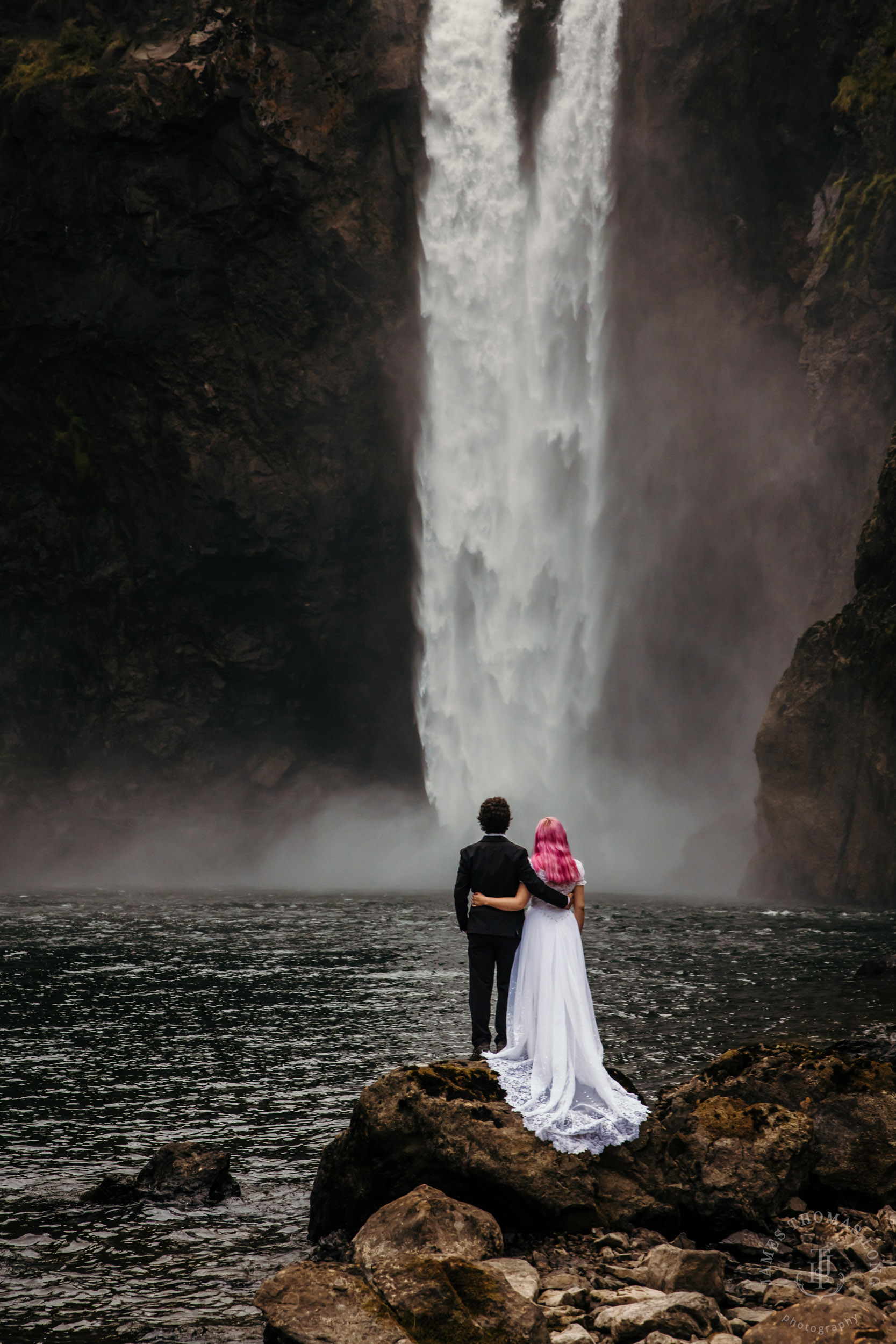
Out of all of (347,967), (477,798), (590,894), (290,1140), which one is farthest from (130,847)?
(290,1140)

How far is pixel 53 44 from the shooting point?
4553 centimetres

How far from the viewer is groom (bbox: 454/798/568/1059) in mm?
9320

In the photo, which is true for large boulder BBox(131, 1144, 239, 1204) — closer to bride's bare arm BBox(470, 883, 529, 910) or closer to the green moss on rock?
bride's bare arm BBox(470, 883, 529, 910)

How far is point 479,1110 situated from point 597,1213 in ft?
3.48

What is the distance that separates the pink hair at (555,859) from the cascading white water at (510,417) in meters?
36.4

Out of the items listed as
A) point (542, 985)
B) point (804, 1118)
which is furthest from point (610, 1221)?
point (804, 1118)

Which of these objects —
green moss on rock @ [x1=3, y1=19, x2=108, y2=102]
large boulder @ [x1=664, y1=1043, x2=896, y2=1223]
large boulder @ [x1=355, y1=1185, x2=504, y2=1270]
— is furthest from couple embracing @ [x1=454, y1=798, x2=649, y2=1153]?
green moss on rock @ [x1=3, y1=19, x2=108, y2=102]

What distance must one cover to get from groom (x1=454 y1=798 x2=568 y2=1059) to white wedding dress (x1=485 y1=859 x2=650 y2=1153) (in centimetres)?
35

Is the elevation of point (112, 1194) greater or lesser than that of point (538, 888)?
lesser

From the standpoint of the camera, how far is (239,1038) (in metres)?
15.2

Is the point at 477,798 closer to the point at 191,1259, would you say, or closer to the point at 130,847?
the point at 130,847

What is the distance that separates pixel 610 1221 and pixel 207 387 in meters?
42.7

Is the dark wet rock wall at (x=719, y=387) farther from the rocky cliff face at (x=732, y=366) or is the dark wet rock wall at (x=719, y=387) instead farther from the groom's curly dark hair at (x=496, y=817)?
the groom's curly dark hair at (x=496, y=817)

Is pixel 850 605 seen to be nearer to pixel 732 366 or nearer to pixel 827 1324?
pixel 732 366
